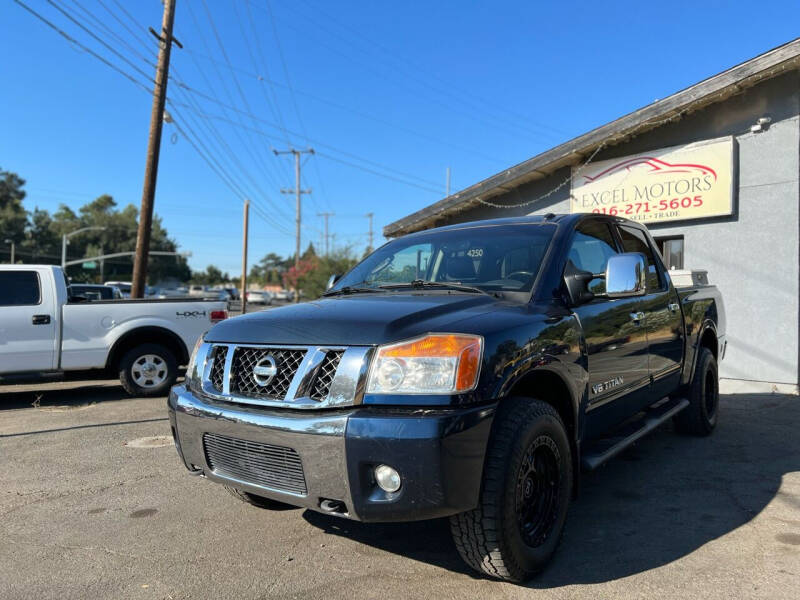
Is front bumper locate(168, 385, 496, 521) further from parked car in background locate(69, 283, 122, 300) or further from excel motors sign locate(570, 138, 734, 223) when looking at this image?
parked car in background locate(69, 283, 122, 300)

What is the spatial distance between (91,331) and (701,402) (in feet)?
23.5

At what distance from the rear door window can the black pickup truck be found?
17.2 ft

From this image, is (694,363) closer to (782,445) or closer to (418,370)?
(782,445)

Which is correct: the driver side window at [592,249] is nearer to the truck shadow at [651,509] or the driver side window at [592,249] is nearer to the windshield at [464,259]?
the windshield at [464,259]

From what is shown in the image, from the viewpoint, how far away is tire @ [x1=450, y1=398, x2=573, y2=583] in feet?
8.02

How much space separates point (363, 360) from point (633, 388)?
7.73ft

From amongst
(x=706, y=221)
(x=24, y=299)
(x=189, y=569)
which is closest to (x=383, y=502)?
(x=189, y=569)

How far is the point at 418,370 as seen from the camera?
2.42 meters

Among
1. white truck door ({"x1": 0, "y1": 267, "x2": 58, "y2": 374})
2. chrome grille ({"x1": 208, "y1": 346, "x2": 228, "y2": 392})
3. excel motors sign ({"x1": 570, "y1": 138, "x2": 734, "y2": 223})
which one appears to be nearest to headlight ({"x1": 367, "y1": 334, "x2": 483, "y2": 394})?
chrome grille ({"x1": 208, "y1": 346, "x2": 228, "y2": 392})

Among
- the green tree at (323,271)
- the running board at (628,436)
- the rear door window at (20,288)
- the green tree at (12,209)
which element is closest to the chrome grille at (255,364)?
the running board at (628,436)

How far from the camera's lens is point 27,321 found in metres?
7.22

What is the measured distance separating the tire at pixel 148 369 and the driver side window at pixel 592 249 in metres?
6.08

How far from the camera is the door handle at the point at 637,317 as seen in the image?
3.94 metres

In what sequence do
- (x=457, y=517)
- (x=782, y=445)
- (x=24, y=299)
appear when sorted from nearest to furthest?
(x=457, y=517)
(x=782, y=445)
(x=24, y=299)
